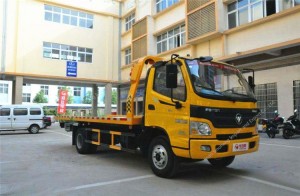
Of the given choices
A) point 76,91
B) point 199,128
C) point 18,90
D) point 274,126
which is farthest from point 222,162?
point 76,91

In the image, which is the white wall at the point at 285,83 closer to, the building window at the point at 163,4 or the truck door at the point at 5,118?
the building window at the point at 163,4

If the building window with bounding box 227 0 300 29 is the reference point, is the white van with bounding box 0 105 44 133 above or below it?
below

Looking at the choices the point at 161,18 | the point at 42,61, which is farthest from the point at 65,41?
the point at 161,18

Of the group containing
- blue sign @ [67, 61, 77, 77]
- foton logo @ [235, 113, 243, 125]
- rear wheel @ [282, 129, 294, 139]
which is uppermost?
blue sign @ [67, 61, 77, 77]

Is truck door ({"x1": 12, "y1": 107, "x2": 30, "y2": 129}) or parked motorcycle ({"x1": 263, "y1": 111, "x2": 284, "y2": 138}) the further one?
truck door ({"x1": 12, "y1": 107, "x2": 30, "y2": 129})

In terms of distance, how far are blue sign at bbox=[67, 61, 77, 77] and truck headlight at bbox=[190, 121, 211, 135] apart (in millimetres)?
24344

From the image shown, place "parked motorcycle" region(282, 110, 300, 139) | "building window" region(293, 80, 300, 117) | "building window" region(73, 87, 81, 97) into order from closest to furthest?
"parked motorcycle" region(282, 110, 300, 139) < "building window" region(293, 80, 300, 117) < "building window" region(73, 87, 81, 97)

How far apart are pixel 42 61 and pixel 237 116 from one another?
24585mm

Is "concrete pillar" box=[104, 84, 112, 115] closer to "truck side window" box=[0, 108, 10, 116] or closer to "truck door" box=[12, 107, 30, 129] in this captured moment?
"truck door" box=[12, 107, 30, 129]

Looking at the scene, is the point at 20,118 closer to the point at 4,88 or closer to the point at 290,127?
the point at 290,127

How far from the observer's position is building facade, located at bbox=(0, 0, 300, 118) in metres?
16.3

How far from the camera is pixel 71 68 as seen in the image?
28812 mm

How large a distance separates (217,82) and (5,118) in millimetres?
17048

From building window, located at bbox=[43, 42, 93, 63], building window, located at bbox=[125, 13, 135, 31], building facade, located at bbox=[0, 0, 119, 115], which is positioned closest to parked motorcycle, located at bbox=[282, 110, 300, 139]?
building facade, located at bbox=[0, 0, 119, 115]
